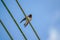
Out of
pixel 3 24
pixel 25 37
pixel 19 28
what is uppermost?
pixel 3 24

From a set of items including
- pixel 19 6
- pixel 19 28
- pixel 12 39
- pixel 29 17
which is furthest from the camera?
pixel 29 17

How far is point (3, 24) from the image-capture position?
10.6m

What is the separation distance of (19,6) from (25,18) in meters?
1.20

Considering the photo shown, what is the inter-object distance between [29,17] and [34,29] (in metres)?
1.08

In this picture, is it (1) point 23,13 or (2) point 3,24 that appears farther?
(1) point 23,13

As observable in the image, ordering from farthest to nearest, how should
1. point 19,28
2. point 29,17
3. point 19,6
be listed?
point 29,17, point 19,6, point 19,28

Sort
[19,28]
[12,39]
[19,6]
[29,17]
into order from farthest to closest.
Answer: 1. [29,17]
2. [19,6]
3. [19,28]
4. [12,39]

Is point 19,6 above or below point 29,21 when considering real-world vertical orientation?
above

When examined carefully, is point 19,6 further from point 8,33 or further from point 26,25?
point 8,33

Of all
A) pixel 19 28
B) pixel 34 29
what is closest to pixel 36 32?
pixel 34 29

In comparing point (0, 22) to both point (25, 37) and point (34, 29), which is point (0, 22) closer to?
point (25, 37)

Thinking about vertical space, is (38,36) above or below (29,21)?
below

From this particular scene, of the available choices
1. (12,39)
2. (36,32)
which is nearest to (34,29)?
(36,32)

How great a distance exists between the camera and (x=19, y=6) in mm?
11977
